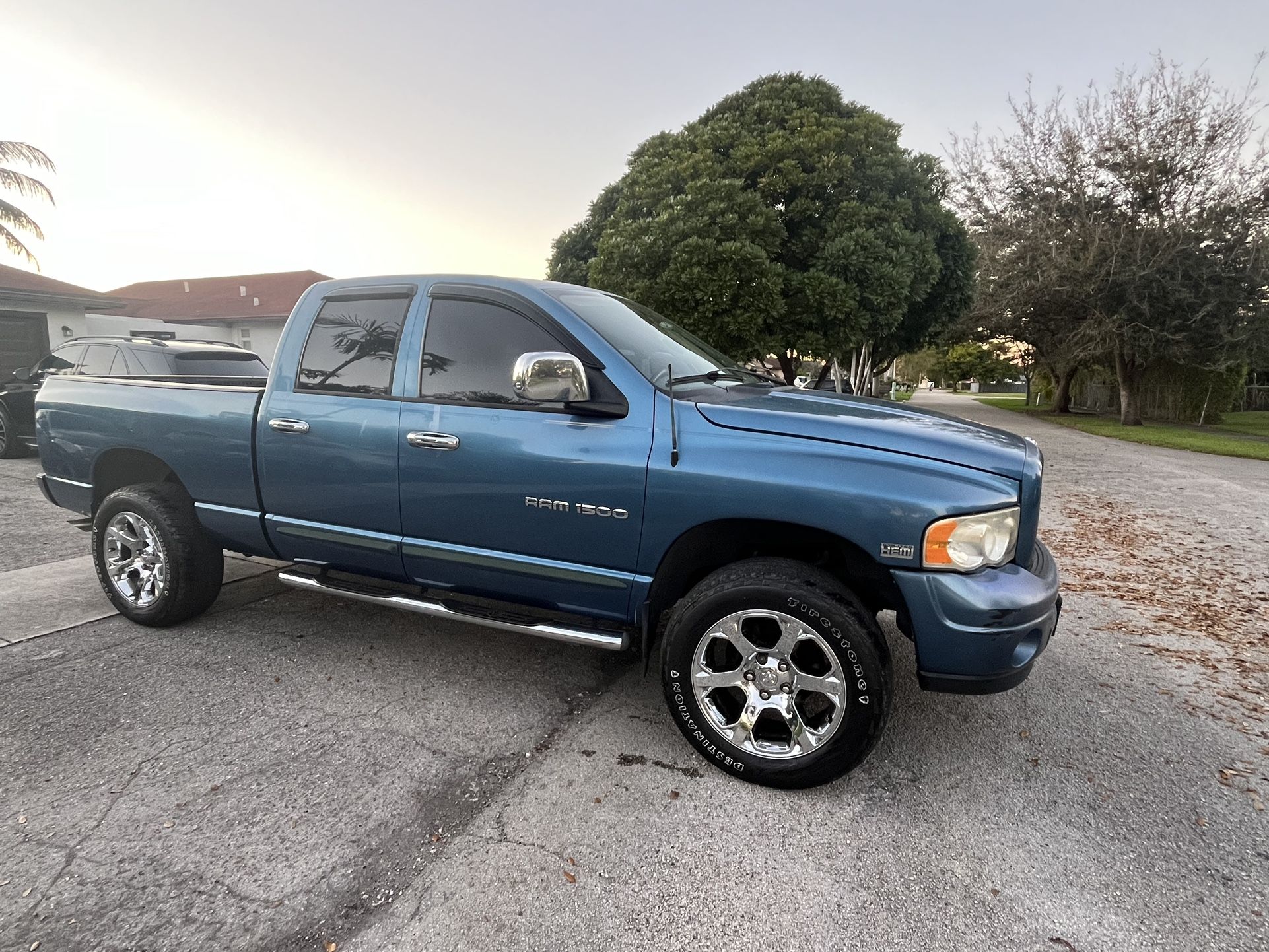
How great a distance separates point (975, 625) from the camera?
249cm

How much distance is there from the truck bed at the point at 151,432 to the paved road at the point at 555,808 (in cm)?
88

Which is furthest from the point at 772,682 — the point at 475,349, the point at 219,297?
the point at 219,297

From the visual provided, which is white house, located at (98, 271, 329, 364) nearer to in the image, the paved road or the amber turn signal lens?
the paved road

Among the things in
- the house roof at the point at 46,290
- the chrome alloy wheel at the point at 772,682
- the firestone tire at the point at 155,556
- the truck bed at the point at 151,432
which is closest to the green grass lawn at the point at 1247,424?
the chrome alloy wheel at the point at 772,682

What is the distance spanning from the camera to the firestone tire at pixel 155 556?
3877 mm

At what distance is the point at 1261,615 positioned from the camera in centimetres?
484

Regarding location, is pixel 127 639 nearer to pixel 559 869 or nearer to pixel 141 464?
pixel 141 464

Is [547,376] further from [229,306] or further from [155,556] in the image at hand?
[229,306]

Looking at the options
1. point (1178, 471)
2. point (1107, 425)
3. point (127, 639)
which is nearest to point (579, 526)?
point (127, 639)

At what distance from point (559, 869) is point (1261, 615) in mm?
5253

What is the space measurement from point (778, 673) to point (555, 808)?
97 cm

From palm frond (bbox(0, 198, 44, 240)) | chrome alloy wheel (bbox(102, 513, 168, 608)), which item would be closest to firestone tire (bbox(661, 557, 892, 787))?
chrome alloy wheel (bbox(102, 513, 168, 608))

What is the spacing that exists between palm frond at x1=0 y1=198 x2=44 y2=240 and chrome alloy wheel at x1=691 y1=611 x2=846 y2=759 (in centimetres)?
2865

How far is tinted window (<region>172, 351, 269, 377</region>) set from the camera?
8383 millimetres
